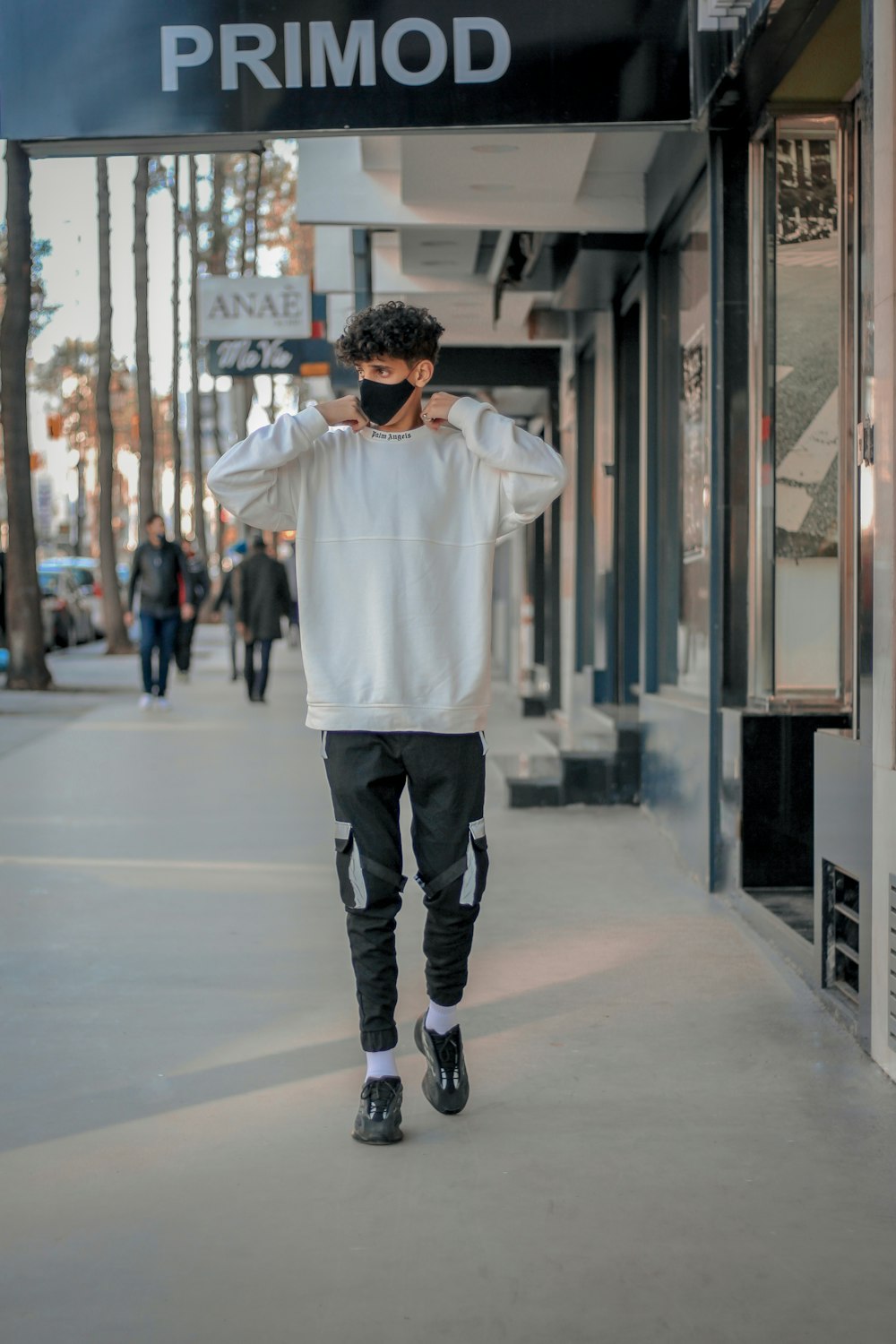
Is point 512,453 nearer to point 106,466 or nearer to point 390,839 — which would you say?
point 390,839

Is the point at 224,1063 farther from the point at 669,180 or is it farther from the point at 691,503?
the point at 669,180

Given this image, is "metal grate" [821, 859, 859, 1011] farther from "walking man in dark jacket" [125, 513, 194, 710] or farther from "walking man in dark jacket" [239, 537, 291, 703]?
"walking man in dark jacket" [239, 537, 291, 703]

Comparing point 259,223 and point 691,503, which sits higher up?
point 259,223

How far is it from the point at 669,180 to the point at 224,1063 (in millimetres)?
5782

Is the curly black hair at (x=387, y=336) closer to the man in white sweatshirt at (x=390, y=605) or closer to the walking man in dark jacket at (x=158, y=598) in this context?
the man in white sweatshirt at (x=390, y=605)

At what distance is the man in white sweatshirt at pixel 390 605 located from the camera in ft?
13.3

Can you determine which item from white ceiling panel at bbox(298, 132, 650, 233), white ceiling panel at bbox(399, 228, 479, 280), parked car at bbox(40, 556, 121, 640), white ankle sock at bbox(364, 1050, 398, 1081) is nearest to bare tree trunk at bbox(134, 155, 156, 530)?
parked car at bbox(40, 556, 121, 640)

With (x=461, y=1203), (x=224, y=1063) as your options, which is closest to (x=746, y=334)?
(x=224, y=1063)

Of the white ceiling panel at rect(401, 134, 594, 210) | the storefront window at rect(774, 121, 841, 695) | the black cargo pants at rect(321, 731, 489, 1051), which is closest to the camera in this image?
the black cargo pants at rect(321, 731, 489, 1051)

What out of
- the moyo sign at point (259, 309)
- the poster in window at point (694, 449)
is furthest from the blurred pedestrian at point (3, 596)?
the poster in window at point (694, 449)

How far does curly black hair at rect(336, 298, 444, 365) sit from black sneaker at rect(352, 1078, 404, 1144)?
1.75m

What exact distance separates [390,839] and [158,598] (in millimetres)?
13910

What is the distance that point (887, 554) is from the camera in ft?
14.6

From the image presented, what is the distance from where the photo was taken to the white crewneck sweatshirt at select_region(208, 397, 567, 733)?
13.3 ft
